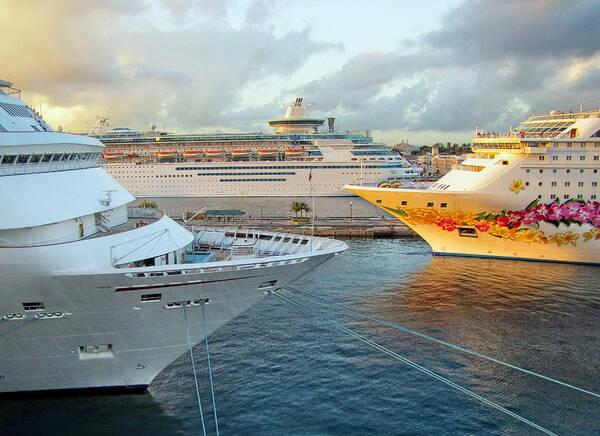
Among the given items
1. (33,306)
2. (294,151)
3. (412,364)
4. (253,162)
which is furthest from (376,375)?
(294,151)

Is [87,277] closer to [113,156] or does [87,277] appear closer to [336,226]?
[336,226]

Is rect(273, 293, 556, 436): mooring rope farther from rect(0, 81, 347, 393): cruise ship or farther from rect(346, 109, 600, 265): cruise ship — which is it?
rect(346, 109, 600, 265): cruise ship

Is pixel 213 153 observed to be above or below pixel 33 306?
above

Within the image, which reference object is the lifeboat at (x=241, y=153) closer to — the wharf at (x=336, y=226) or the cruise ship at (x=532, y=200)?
the wharf at (x=336, y=226)

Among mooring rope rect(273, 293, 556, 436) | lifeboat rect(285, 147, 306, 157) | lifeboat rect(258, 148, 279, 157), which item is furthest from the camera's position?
lifeboat rect(258, 148, 279, 157)

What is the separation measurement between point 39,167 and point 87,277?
2673 mm

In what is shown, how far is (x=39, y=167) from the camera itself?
30.9ft

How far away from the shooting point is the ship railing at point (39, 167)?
8953mm

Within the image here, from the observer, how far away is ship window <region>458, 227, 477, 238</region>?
22.6 metres

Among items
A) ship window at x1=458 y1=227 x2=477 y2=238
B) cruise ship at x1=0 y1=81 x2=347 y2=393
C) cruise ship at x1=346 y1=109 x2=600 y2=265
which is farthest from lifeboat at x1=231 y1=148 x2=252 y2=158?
cruise ship at x1=0 y1=81 x2=347 y2=393

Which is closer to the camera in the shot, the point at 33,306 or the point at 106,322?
the point at 33,306

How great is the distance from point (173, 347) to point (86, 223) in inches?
125

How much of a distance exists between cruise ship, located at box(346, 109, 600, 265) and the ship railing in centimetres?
1604

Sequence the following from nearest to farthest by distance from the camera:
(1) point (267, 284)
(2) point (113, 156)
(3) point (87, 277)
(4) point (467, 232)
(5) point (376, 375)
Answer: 1. (3) point (87, 277)
2. (1) point (267, 284)
3. (5) point (376, 375)
4. (4) point (467, 232)
5. (2) point (113, 156)
